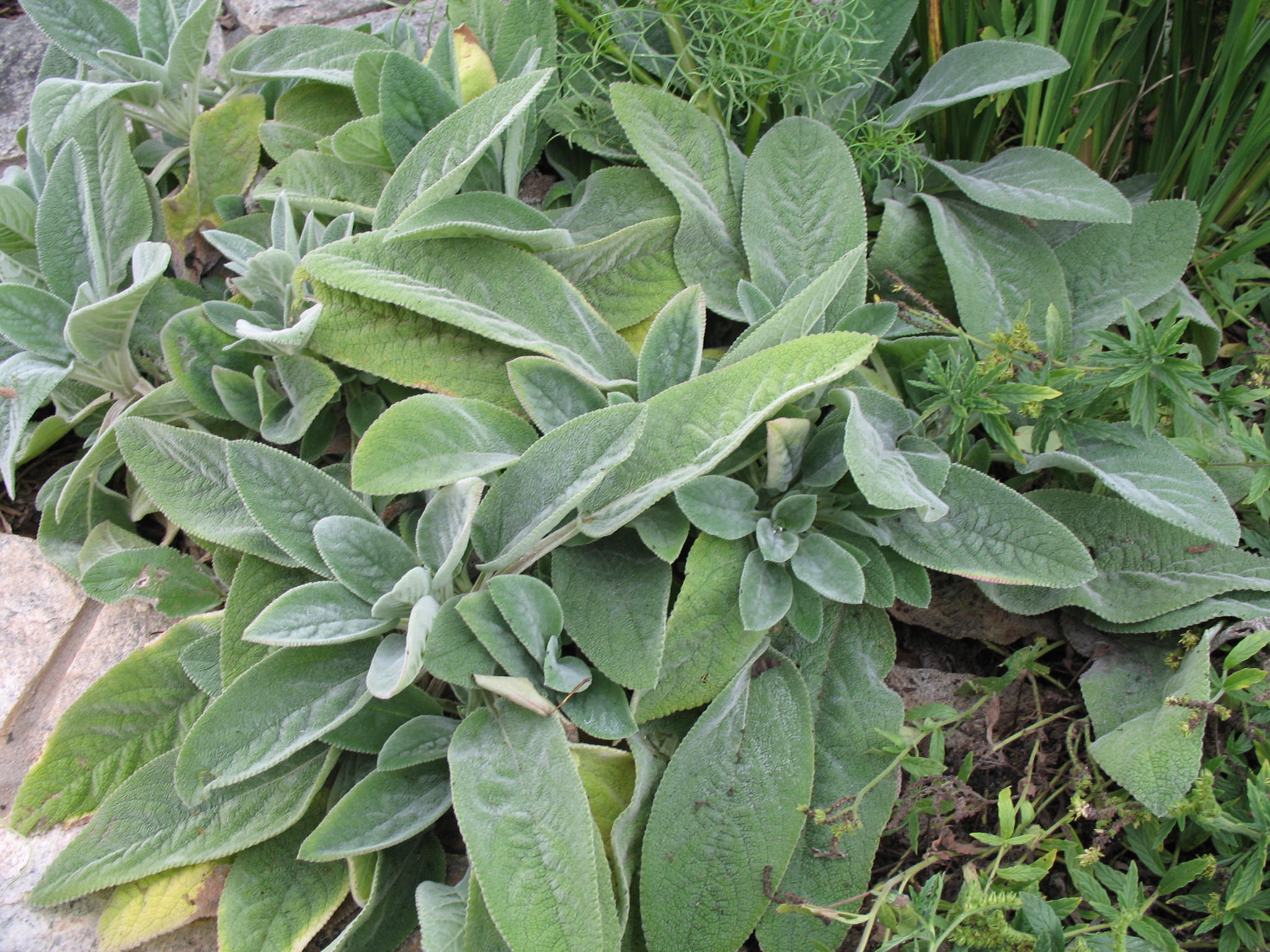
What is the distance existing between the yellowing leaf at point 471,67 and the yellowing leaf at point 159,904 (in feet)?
4.09

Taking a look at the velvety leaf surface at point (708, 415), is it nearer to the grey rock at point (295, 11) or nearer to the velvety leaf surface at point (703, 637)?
the velvety leaf surface at point (703, 637)

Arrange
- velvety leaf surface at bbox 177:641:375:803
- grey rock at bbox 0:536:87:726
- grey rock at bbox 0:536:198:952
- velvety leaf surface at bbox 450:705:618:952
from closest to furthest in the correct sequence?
velvety leaf surface at bbox 450:705:618:952 < velvety leaf surface at bbox 177:641:375:803 < grey rock at bbox 0:536:198:952 < grey rock at bbox 0:536:87:726

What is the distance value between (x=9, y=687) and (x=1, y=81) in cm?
147

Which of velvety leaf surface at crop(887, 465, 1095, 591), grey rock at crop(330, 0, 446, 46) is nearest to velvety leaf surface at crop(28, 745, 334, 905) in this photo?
velvety leaf surface at crop(887, 465, 1095, 591)

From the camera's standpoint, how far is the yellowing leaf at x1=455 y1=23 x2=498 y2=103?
1.54 metres

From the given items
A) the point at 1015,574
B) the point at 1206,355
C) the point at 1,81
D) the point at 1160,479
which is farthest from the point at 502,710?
the point at 1,81

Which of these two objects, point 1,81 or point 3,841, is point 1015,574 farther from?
point 1,81

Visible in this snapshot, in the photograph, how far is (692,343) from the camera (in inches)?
50.0

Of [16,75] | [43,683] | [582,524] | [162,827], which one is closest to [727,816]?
[582,524]

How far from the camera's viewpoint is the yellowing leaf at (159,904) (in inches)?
46.6

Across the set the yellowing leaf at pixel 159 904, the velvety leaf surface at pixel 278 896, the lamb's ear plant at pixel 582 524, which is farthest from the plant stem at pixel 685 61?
the yellowing leaf at pixel 159 904

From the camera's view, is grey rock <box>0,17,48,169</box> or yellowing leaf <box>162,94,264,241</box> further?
grey rock <box>0,17,48,169</box>

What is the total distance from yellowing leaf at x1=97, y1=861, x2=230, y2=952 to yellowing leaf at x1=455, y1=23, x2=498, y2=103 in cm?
125

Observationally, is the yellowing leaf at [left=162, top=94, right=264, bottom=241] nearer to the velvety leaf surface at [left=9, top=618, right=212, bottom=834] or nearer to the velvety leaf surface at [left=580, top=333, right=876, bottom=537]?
the velvety leaf surface at [left=9, top=618, right=212, bottom=834]
